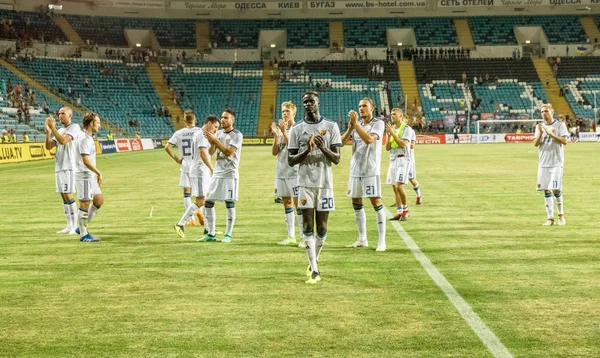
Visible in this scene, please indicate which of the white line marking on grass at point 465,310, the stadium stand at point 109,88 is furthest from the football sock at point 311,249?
the stadium stand at point 109,88

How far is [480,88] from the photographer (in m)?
84.4

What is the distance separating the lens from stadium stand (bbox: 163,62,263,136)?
8031cm

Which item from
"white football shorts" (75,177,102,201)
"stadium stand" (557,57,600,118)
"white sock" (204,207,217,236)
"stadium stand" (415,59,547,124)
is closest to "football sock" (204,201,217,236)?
"white sock" (204,207,217,236)

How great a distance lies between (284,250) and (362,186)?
A: 1682mm

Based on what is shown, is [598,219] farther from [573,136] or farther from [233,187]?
[573,136]

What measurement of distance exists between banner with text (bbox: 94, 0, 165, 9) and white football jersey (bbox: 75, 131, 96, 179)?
7941 centimetres

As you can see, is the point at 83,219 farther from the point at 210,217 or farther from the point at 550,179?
the point at 550,179

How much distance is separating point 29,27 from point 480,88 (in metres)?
48.1

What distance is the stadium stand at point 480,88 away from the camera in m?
81.1

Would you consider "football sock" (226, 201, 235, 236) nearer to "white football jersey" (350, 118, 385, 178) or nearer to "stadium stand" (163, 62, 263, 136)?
"white football jersey" (350, 118, 385, 178)

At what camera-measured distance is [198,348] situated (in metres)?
6.91

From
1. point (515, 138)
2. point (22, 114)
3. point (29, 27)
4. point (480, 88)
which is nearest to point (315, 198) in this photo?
point (22, 114)

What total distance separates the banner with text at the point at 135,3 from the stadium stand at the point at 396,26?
22615mm

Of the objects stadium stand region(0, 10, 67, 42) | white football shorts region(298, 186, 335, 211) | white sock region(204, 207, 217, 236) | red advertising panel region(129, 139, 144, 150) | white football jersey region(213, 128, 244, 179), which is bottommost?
red advertising panel region(129, 139, 144, 150)
